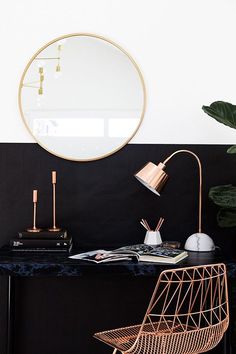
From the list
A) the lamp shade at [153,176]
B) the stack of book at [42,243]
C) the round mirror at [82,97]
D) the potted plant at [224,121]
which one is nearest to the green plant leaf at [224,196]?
the potted plant at [224,121]

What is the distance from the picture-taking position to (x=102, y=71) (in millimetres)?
3158

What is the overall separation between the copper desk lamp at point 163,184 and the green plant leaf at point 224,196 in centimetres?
15

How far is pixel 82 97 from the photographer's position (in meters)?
3.16

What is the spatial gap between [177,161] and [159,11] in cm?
98

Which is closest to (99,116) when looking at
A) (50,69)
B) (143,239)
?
(50,69)

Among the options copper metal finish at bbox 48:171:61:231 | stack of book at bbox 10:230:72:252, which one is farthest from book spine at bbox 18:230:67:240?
copper metal finish at bbox 48:171:61:231

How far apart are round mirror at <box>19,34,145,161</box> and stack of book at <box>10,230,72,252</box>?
56 centimetres

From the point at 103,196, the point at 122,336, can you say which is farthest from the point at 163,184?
the point at 122,336

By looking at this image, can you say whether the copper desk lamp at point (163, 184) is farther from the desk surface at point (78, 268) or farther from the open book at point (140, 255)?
the desk surface at point (78, 268)

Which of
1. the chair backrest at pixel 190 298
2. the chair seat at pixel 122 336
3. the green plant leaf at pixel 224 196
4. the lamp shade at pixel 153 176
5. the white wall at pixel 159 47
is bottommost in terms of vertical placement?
the chair seat at pixel 122 336

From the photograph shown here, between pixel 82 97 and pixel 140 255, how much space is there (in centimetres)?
112

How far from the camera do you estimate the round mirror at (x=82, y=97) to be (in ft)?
10.3

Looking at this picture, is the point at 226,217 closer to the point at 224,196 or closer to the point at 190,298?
the point at 224,196

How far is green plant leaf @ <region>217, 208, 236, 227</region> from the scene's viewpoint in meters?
2.91
